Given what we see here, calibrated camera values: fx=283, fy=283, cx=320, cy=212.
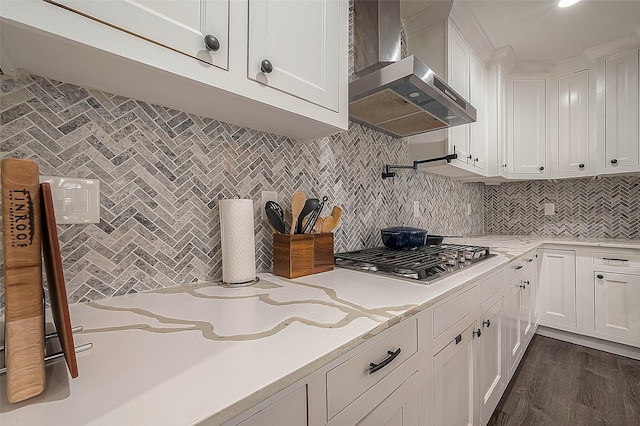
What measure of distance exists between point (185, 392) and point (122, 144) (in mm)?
746

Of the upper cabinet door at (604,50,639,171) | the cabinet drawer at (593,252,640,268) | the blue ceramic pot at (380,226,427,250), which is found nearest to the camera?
the blue ceramic pot at (380,226,427,250)

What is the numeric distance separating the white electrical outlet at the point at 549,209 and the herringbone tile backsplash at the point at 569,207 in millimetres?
26

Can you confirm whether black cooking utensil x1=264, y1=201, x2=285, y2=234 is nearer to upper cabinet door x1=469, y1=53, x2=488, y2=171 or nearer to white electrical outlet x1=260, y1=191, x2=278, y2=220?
white electrical outlet x1=260, y1=191, x2=278, y2=220

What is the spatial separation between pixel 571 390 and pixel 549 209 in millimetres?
1855

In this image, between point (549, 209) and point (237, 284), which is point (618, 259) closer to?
point (549, 209)

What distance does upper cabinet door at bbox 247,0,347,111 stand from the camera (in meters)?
0.78

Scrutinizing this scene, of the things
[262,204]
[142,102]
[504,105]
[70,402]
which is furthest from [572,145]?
[70,402]

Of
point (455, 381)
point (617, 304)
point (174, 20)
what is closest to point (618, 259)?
point (617, 304)

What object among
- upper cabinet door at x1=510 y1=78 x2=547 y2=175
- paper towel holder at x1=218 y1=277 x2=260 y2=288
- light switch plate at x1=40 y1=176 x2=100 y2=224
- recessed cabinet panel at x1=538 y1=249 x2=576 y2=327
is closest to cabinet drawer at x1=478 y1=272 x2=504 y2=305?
paper towel holder at x1=218 y1=277 x2=260 y2=288

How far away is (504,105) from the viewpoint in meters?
2.74

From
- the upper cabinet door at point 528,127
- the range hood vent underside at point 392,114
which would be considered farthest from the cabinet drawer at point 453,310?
the upper cabinet door at point 528,127

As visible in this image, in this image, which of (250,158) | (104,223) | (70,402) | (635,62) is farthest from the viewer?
(635,62)

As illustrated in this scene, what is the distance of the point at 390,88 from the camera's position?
47.9 inches

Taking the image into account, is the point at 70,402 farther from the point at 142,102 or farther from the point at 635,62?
the point at 635,62
